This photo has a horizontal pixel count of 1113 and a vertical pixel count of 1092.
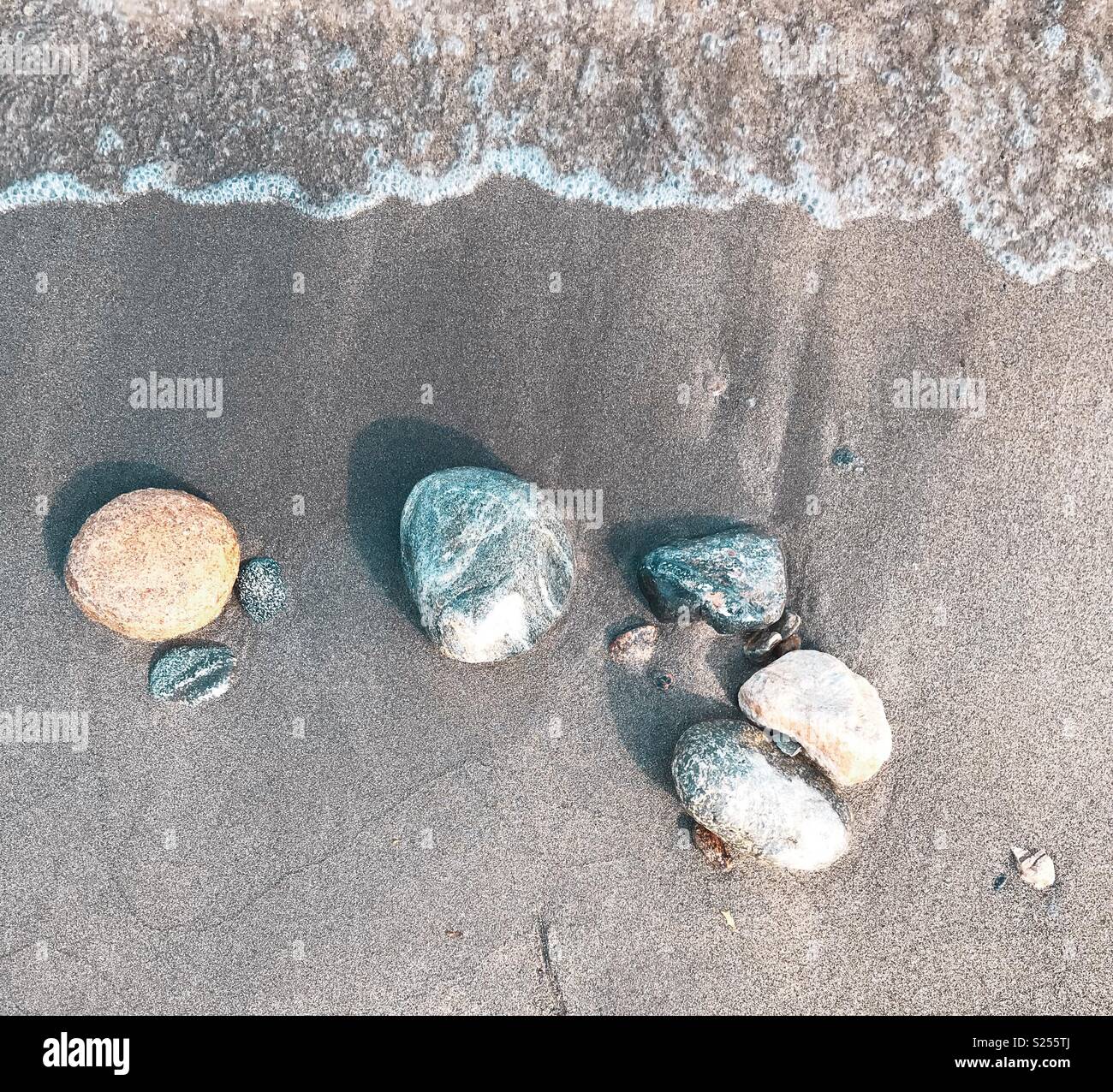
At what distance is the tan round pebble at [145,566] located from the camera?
3.43 metres

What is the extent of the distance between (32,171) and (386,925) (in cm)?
422

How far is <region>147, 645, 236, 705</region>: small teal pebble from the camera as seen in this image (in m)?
3.65

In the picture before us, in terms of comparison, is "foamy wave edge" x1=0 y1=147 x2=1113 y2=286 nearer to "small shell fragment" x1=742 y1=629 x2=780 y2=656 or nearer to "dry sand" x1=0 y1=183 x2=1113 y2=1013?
"dry sand" x1=0 y1=183 x2=1113 y2=1013

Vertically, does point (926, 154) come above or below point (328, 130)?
below

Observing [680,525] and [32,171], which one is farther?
[32,171]

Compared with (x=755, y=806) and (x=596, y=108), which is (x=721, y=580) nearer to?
(x=755, y=806)

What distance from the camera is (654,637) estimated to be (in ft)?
12.2

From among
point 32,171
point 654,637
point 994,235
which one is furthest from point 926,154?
point 32,171

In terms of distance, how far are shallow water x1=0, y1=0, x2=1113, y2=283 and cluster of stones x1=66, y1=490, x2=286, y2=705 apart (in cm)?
169

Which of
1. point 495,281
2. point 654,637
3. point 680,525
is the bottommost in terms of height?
point 654,637

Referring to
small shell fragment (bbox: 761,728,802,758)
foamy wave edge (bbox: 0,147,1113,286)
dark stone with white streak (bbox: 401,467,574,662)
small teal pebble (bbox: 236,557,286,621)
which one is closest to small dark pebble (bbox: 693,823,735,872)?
small shell fragment (bbox: 761,728,802,758)

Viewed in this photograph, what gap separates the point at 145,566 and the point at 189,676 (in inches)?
22.8
